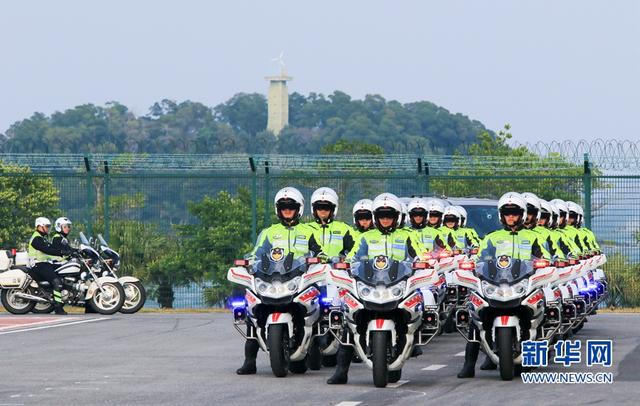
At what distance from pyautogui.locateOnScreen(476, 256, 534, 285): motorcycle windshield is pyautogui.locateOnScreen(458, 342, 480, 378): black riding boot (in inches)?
29.7

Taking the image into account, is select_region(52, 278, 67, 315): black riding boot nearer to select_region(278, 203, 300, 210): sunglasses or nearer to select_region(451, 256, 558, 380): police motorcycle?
select_region(278, 203, 300, 210): sunglasses

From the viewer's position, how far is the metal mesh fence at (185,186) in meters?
34.7

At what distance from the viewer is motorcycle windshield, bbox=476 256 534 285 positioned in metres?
17.4

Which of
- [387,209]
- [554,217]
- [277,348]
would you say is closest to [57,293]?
[554,217]

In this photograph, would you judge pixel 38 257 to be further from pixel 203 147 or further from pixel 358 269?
pixel 358 269

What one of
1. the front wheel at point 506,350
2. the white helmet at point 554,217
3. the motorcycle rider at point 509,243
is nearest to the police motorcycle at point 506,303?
the front wheel at point 506,350

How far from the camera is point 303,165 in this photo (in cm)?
3497

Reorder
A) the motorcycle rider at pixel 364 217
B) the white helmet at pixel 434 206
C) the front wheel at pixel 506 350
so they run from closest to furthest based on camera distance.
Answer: the front wheel at pixel 506 350 < the motorcycle rider at pixel 364 217 < the white helmet at pixel 434 206

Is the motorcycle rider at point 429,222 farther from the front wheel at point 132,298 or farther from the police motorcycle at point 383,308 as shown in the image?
the front wheel at point 132,298

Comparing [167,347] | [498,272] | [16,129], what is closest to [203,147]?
[167,347]

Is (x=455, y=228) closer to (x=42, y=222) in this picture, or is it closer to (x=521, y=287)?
(x=521, y=287)

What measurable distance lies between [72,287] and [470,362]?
13079 millimetres

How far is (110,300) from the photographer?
2977 cm

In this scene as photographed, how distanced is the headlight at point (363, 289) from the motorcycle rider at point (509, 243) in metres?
1.34
